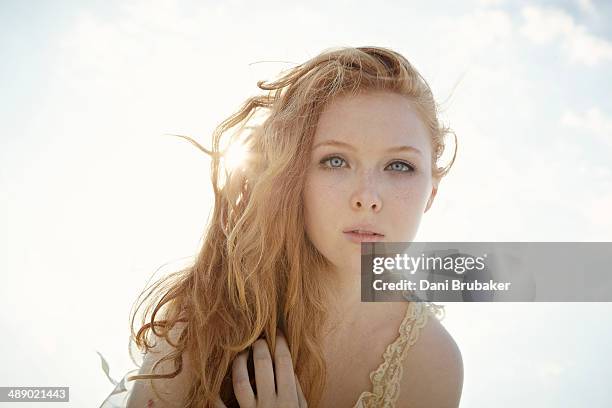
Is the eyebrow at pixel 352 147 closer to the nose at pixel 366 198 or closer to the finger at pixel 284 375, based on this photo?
the nose at pixel 366 198

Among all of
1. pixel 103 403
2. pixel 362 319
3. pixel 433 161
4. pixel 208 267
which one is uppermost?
pixel 433 161

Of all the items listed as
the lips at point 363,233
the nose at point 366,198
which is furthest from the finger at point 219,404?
the nose at point 366,198

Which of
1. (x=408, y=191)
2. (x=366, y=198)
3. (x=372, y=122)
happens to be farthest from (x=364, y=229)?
(x=372, y=122)

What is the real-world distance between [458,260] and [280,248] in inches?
41.1

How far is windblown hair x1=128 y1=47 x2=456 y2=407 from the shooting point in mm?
2297

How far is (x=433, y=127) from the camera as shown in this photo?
2705mm

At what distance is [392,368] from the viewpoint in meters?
2.58

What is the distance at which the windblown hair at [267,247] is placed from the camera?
2.30 m

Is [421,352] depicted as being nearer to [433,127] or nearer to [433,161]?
[433,161]

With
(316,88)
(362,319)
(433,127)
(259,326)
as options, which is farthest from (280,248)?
(433,127)

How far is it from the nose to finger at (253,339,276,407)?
722 millimetres

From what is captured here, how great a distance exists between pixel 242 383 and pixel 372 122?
1.22 m

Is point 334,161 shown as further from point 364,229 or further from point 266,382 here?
point 266,382

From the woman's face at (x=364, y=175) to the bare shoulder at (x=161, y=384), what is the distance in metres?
0.80
